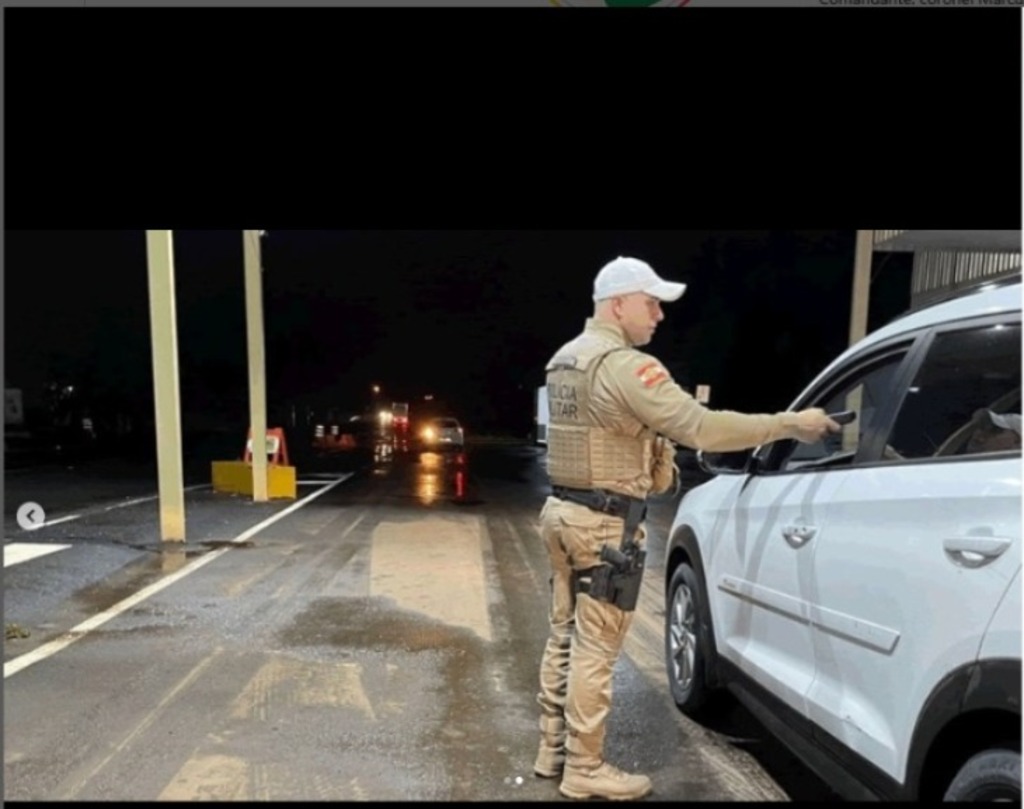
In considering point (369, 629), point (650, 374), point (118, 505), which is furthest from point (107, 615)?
point (118, 505)

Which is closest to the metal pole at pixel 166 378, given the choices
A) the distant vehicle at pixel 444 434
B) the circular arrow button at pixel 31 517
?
the circular arrow button at pixel 31 517

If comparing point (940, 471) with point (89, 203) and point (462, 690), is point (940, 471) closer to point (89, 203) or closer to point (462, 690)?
point (462, 690)

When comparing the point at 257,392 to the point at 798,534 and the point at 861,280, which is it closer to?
the point at 798,534

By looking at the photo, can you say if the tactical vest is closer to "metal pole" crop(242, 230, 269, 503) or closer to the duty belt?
the duty belt

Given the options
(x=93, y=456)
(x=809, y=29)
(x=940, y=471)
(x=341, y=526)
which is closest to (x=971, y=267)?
(x=341, y=526)

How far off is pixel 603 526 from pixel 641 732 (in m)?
1.25

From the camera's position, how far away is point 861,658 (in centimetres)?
230

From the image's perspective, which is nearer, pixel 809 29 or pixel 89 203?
pixel 809 29

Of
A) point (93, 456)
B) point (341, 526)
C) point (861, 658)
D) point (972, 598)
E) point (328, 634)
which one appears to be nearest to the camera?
point (972, 598)

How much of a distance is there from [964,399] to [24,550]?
812cm

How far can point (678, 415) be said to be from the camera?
2.74 meters

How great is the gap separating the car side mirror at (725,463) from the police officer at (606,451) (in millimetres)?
505

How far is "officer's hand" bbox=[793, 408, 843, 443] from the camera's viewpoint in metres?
2.72

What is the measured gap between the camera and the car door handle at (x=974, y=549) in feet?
6.00
